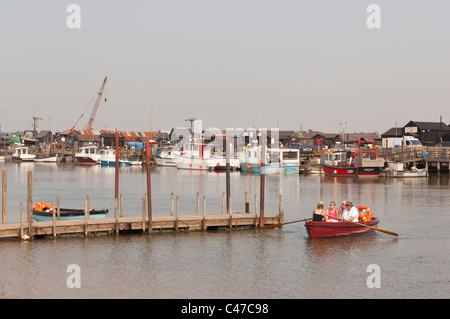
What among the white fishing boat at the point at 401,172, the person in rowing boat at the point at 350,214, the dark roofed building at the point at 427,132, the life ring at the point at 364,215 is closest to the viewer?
the person in rowing boat at the point at 350,214

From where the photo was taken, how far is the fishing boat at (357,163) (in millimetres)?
79688

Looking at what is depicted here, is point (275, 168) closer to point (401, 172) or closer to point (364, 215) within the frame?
point (401, 172)

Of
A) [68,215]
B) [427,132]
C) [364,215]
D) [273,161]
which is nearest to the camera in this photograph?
[68,215]

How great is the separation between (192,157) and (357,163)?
34.3 meters

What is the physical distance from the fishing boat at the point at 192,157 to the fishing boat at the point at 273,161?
1049cm

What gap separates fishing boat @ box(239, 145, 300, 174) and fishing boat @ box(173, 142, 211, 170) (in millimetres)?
10494

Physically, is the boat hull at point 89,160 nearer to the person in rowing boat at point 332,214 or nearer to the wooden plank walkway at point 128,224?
the wooden plank walkway at point 128,224

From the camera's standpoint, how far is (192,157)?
4114 inches

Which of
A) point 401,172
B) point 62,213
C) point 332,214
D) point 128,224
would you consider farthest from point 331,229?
point 401,172

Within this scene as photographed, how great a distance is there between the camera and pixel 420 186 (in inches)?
2650

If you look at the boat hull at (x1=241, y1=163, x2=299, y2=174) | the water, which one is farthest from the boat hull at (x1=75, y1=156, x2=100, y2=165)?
the water

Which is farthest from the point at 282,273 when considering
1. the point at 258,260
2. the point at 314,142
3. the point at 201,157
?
the point at 314,142

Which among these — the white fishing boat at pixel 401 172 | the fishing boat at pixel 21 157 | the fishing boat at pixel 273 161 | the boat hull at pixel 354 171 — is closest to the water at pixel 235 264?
the boat hull at pixel 354 171
